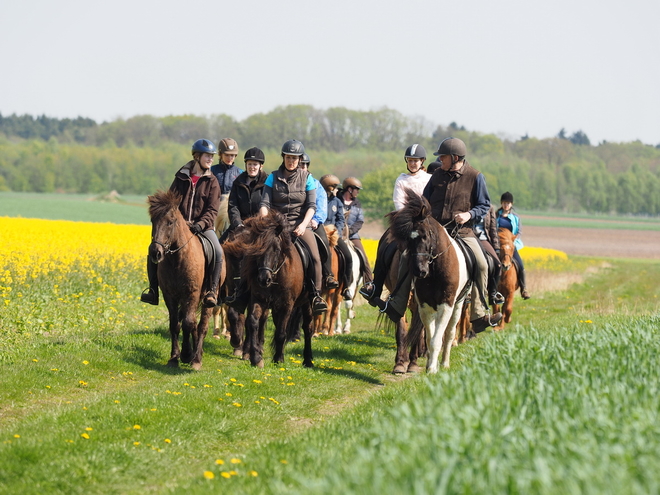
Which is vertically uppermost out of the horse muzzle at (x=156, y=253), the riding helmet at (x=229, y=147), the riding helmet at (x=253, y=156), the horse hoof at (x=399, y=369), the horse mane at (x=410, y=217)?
the riding helmet at (x=229, y=147)

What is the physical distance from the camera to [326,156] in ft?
378

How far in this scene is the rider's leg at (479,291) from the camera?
10.3m

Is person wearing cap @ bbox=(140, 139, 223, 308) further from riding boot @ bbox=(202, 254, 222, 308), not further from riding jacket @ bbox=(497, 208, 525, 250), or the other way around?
riding jacket @ bbox=(497, 208, 525, 250)

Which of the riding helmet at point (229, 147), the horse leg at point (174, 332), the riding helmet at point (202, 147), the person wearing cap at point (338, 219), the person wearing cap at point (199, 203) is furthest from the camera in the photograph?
the person wearing cap at point (338, 219)

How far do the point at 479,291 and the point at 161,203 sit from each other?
4.33 m

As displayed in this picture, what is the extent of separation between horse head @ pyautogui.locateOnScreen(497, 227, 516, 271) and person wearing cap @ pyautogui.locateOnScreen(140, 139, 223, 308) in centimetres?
624

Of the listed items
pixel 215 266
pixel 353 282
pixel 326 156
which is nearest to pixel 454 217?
pixel 215 266

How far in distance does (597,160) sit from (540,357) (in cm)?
15596

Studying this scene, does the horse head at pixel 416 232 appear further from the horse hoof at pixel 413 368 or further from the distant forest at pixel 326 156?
the distant forest at pixel 326 156

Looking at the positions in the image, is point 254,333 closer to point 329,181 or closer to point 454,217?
point 454,217

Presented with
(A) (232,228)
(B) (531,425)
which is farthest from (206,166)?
(B) (531,425)

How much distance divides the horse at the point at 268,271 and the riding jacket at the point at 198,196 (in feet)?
1.83

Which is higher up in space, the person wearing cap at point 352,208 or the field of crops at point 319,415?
the person wearing cap at point 352,208

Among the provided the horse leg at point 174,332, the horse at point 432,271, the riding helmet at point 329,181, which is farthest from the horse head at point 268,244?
the riding helmet at point 329,181
